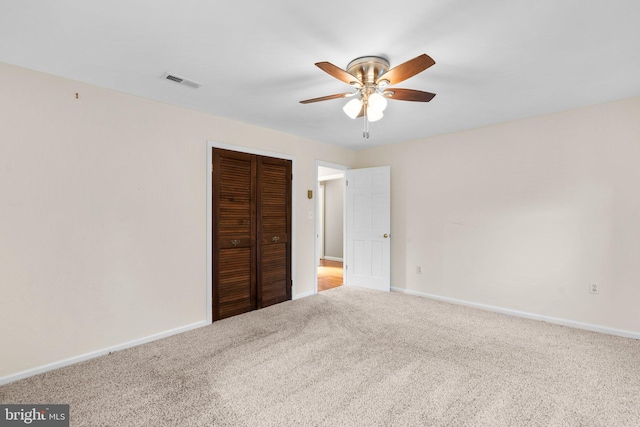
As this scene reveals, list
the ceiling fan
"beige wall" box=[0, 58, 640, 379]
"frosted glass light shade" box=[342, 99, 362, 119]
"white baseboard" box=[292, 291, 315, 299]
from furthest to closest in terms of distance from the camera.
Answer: "white baseboard" box=[292, 291, 315, 299] < "beige wall" box=[0, 58, 640, 379] < "frosted glass light shade" box=[342, 99, 362, 119] < the ceiling fan

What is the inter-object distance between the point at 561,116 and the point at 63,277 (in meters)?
5.19

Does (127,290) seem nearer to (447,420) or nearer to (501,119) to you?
(447,420)

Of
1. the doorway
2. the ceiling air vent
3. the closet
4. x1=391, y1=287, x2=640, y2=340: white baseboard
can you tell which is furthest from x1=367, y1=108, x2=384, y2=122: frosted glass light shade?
the doorway

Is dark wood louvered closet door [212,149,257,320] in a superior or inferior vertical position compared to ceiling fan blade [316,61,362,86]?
inferior

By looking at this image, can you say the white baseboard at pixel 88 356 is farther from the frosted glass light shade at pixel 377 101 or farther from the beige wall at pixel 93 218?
the frosted glass light shade at pixel 377 101

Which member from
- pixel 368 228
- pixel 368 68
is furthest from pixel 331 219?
pixel 368 68

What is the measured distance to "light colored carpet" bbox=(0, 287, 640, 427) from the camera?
1868mm

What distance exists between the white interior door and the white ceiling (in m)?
1.98

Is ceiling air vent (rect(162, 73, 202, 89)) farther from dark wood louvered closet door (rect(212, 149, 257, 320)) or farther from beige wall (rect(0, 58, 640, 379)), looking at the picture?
dark wood louvered closet door (rect(212, 149, 257, 320))

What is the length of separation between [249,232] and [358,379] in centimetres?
224

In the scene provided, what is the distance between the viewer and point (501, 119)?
362cm

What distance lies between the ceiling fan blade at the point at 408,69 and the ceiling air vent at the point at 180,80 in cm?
159

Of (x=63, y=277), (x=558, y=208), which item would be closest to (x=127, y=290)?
(x=63, y=277)

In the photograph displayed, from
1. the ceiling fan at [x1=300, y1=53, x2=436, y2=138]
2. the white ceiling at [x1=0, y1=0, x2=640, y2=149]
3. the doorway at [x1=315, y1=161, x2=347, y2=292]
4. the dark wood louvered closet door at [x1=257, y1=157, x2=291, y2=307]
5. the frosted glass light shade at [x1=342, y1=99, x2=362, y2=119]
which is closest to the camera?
the white ceiling at [x1=0, y1=0, x2=640, y2=149]
